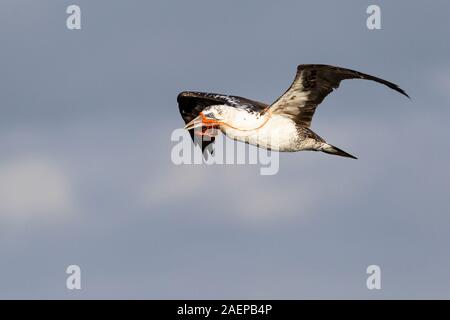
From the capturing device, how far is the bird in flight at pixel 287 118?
2586 centimetres

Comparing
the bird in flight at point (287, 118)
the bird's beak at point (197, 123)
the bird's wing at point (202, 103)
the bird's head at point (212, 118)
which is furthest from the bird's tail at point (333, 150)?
the bird's beak at point (197, 123)

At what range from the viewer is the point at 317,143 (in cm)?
2666

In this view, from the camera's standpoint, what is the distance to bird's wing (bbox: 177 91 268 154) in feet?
94.4

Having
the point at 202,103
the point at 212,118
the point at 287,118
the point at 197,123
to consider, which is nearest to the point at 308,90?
the point at 287,118

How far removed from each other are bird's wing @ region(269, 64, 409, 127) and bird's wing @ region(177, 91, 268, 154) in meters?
1.44

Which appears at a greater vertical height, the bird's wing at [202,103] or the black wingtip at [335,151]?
the bird's wing at [202,103]

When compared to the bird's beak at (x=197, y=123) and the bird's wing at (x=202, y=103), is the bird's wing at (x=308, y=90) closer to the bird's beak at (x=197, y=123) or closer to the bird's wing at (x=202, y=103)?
the bird's wing at (x=202, y=103)

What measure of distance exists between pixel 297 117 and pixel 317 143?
816mm

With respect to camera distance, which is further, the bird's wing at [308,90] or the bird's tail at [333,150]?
→ the bird's tail at [333,150]

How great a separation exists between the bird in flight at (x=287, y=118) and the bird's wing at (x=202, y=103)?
0.75 metres

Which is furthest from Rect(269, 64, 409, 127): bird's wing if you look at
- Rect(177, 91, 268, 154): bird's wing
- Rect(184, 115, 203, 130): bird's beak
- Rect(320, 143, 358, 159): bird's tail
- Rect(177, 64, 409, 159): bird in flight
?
Rect(184, 115, 203, 130): bird's beak

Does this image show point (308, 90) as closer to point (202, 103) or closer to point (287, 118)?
point (287, 118)
